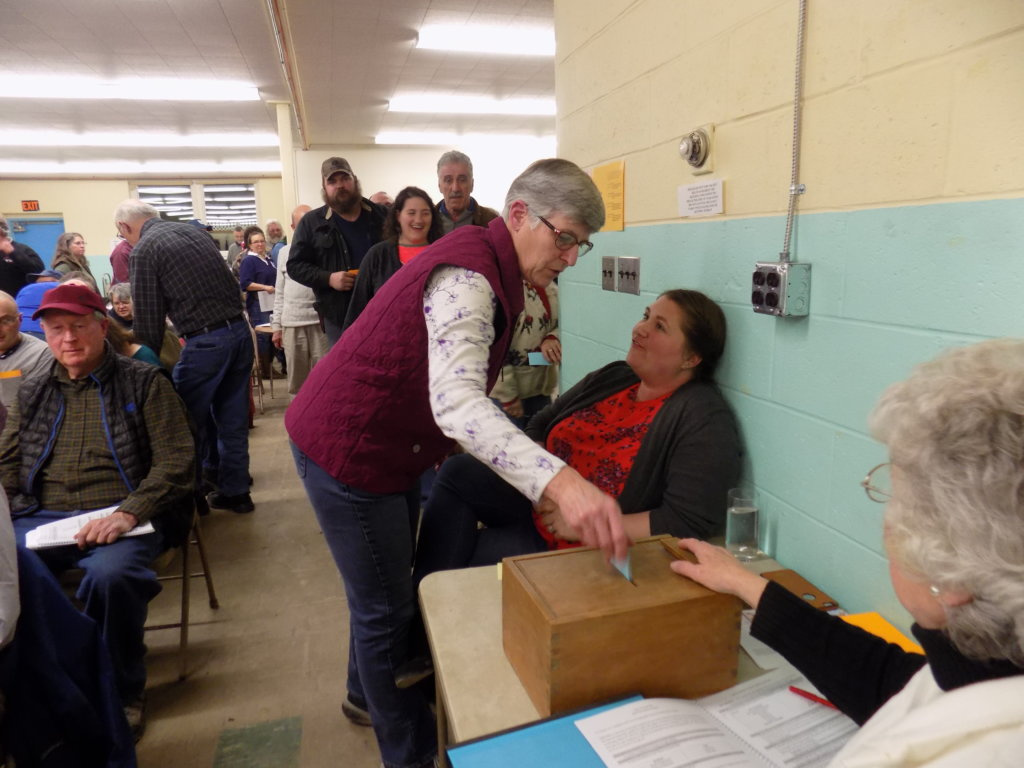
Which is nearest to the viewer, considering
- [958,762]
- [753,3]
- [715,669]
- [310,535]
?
[958,762]

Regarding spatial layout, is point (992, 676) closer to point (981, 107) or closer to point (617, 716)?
point (617, 716)

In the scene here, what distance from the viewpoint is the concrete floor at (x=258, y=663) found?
1781 millimetres

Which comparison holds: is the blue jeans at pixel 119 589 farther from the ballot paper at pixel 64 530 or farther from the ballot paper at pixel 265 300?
the ballot paper at pixel 265 300

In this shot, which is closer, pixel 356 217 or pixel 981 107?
pixel 981 107

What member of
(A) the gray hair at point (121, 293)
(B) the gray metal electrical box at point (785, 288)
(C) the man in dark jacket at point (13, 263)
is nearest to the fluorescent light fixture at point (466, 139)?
(C) the man in dark jacket at point (13, 263)

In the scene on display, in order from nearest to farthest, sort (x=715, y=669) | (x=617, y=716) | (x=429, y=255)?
(x=617, y=716) < (x=715, y=669) < (x=429, y=255)

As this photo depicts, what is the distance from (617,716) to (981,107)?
99cm

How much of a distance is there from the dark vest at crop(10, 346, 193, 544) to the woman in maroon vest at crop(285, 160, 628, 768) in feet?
2.83

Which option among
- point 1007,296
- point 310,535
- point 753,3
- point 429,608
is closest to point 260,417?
point 310,535

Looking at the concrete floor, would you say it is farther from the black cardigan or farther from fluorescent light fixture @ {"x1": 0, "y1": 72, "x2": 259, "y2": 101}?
fluorescent light fixture @ {"x1": 0, "y1": 72, "x2": 259, "y2": 101}

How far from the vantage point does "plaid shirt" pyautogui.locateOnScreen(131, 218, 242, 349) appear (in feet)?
9.20

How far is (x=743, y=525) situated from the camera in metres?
1.51

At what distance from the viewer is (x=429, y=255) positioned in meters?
1.20

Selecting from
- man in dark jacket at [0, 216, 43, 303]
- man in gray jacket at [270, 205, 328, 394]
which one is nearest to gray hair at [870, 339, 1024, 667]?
man in gray jacket at [270, 205, 328, 394]
